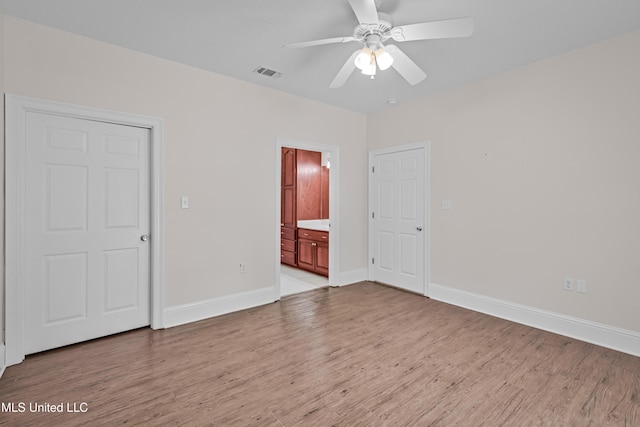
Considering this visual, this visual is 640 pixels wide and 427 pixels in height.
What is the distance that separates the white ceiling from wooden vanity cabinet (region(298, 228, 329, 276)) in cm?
264

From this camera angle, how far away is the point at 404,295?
4.16 metres

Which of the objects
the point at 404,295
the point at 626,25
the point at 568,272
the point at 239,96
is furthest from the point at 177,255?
the point at 626,25

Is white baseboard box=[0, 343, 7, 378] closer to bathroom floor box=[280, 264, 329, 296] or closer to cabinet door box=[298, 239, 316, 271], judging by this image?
bathroom floor box=[280, 264, 329, 296]

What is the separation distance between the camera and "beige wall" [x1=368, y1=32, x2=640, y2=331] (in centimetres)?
263

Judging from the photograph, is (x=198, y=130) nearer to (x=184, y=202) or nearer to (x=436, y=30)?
(x=184, y=202)

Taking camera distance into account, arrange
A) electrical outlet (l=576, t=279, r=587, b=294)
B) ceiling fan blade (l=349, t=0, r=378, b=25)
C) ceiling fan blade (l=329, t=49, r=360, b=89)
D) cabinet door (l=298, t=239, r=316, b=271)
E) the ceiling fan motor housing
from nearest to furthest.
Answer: ceiling fan blade (l=349, t=0, r=378, b=25)
the ceiling fan motor housing
ceiling fan blade (l=329, t=49, r=360, b=89)
electrical outlet (l=576, t=279, r=587, b=294)
cabinet door (l=298, t=239, r=316, b=271)

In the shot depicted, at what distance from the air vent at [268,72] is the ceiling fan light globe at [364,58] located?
1313 mm

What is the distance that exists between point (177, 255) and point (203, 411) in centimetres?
170

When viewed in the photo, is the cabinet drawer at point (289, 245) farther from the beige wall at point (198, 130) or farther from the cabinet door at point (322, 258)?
the beige wall at point (198, 130)

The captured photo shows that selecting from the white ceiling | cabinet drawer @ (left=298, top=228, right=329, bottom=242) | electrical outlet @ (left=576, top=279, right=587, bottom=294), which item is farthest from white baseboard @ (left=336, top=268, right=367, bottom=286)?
the white ceiling

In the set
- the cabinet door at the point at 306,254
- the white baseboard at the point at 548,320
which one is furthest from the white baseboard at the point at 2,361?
the white baseboard at the point at 548,320

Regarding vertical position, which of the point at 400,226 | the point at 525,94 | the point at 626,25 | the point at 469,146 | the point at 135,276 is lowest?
the point at 135,276

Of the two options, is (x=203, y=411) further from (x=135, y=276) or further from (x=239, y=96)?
(x=239, y=96)

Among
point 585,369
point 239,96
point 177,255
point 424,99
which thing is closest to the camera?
point 585,369
